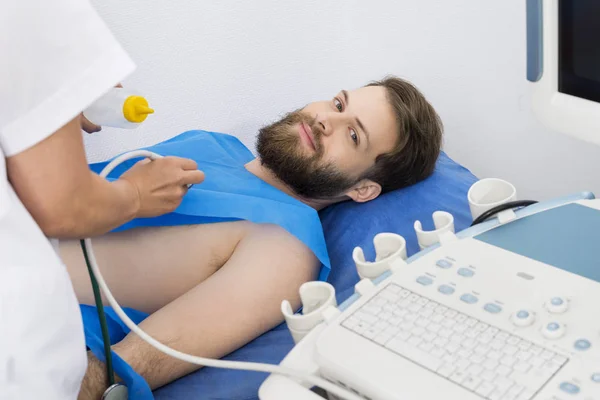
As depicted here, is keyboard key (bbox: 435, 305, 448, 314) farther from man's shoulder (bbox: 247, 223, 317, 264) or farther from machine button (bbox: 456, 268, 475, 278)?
man's shoulder (bbox: 247, 223, 317, 264)

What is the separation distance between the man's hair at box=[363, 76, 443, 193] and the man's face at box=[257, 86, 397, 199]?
0.02m

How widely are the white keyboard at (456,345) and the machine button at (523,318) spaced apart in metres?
0.02

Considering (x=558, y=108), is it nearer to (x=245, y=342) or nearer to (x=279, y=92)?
(x=245, y=342)

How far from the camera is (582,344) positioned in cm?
80

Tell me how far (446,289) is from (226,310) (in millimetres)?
535

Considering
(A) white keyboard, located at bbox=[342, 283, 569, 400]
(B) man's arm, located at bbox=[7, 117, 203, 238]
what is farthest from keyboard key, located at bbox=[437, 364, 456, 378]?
(B) man's arm, located at bbox=[7, 117, 203, 238]

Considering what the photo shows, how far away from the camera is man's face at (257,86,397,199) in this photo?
5.59ft

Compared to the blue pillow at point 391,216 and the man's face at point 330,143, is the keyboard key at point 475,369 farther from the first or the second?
the man's face at point 330,143

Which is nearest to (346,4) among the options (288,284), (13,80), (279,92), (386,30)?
(386,30)

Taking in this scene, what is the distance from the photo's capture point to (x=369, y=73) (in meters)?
2.09

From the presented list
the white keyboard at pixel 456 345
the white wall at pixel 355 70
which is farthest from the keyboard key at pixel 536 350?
the white wall at pixel 355 70

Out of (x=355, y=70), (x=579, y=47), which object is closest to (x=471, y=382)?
(x=579, y=47)

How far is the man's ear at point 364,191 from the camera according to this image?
5.74ft

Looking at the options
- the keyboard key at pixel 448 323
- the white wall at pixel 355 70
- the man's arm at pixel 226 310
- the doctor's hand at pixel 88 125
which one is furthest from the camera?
the white wall at pixel 355 70
